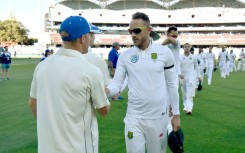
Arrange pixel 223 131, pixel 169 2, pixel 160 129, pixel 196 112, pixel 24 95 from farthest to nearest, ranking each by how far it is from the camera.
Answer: pixel 169 2
pixel 24 95
pixel 196 112
pixel 223 131
pixel 160 129

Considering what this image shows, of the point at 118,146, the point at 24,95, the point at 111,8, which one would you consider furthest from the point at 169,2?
the point at 118,146

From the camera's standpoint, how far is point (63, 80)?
2609 millimetres

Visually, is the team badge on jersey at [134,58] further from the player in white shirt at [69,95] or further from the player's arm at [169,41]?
the player's arm at [169,41]

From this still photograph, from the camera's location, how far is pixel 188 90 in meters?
10.4

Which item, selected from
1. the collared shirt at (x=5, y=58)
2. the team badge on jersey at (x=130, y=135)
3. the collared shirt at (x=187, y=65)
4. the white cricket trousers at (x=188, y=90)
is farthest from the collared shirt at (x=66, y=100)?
the collared shirt at (x=5, y=58)

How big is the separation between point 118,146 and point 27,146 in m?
1.83

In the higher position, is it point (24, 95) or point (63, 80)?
point (63, 80)

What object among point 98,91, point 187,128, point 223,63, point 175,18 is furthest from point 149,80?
point 175,18

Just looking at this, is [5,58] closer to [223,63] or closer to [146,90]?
[223,63]

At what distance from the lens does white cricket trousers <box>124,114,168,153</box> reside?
4.01 meters

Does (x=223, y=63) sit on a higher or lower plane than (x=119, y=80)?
lower

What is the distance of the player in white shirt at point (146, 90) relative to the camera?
404 cm

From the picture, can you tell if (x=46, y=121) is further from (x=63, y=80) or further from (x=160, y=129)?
(x=160, y=129)

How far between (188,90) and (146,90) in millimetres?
6537
